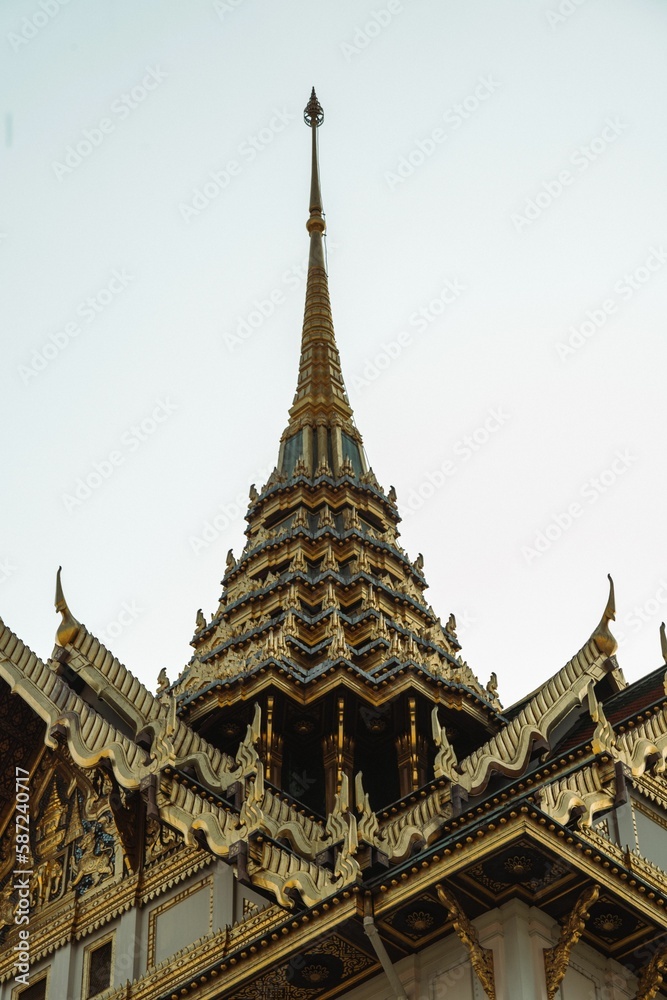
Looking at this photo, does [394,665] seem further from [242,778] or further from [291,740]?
[242,778]

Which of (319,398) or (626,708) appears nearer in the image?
(626,708)

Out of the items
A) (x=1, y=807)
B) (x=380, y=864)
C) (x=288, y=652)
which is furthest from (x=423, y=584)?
(x=380, y=864)

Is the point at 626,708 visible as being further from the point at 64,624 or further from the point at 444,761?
the point at 64,624

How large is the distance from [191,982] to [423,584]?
12.2m

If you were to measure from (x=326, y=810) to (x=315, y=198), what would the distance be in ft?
65.5

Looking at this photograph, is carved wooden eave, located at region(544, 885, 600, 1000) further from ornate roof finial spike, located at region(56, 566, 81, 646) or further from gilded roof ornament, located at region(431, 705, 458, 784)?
ornate roof finial spike, located at region(56, 566, 81, 646)

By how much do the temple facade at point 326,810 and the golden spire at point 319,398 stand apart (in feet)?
10.2

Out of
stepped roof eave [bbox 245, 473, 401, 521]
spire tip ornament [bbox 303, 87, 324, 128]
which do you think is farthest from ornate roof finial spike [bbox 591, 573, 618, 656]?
spire tip ornament [bbox 303, 87, 324, 128]

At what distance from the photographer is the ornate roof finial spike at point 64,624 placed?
2372 cm

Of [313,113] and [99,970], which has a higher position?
[313,113]

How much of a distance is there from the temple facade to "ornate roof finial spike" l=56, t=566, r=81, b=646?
1.5 inches

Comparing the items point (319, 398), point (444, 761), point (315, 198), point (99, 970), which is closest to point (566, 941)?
point (444, 761)

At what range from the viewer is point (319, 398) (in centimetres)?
3506

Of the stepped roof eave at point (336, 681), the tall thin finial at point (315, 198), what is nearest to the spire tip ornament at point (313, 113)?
the tall thin finial at point (315, 198)
